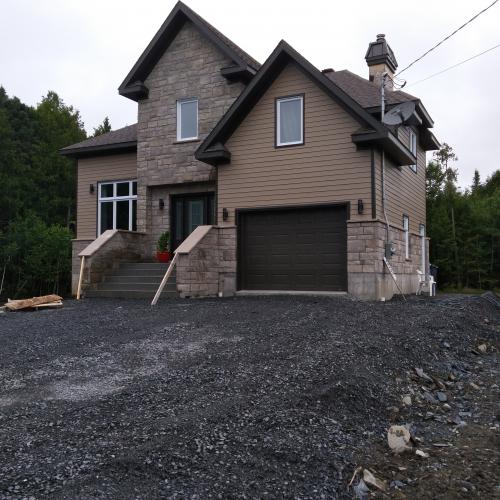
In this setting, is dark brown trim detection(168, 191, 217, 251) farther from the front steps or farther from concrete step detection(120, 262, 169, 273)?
the front steps

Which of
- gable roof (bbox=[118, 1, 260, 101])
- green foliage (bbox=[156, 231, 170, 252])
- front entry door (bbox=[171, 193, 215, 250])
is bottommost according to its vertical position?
green foliage (bbox=[156, 231, 170, 252])

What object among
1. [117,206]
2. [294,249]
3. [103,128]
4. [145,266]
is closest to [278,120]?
[294,249]

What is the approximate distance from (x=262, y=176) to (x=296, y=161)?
903mm

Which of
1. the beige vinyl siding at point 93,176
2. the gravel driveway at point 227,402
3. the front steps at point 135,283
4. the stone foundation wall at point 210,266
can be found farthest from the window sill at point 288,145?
the beige vinyl siding at point 93,176

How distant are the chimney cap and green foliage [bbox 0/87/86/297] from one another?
39.9ft

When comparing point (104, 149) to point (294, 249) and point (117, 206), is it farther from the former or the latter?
point (294, 249)

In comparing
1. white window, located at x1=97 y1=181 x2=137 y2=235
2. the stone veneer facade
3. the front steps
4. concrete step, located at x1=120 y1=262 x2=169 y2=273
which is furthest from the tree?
the front steps

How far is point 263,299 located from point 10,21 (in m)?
13.9

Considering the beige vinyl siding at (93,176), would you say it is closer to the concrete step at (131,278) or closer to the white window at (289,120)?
the concrete step at (131,278)

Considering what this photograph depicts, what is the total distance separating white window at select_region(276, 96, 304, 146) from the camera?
12211 millimetres

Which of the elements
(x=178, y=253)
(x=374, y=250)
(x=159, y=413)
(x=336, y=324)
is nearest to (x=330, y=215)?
(x=374, y=250)

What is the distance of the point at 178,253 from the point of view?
37.8ft

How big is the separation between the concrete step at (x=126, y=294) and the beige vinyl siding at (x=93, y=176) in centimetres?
409

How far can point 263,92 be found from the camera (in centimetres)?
1251
